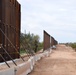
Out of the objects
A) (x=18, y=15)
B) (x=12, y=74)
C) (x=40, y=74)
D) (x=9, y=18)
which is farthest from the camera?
(x=18, y=15)

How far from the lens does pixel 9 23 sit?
902 inches

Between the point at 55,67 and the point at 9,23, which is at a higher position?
the point at 9,23

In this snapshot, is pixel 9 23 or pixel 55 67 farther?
pixel 9 23

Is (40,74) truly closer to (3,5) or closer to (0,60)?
(0,60)

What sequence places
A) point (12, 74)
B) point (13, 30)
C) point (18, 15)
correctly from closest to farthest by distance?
1. point (12, 74)
2. point (13, 30)
3. point (18, 15)

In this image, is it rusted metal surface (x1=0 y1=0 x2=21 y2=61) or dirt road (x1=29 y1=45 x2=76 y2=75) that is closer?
dirt road (x1=29 y1=45 x2=76 y2=75)

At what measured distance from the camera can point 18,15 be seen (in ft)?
89.7

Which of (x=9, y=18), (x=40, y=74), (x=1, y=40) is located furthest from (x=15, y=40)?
(x=40, y=74)

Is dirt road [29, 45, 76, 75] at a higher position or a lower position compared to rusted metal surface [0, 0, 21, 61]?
lower

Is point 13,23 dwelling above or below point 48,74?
above

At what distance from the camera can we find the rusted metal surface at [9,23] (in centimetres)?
2064

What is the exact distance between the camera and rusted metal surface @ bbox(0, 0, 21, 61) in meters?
20.6

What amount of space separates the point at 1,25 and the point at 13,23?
433 cm

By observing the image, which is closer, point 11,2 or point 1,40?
point 1,40
